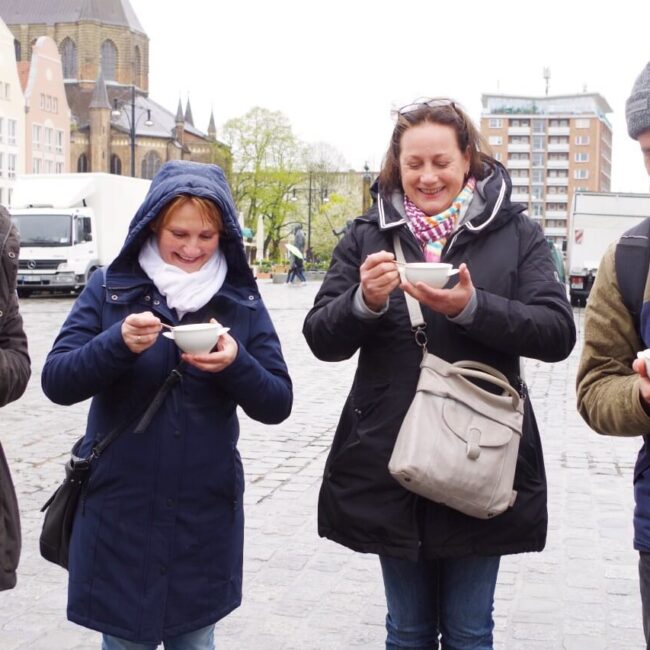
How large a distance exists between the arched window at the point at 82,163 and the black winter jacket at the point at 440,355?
96.7 metres

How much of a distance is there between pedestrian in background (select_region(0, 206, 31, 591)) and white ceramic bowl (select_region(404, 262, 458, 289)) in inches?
43.5

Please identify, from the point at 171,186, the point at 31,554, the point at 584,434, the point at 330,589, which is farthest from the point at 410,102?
the point at 584,434

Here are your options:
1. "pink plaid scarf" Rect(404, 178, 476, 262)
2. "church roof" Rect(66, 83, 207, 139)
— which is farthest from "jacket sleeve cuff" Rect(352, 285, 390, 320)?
"church roof" Rect(66, 83, 207, 139)

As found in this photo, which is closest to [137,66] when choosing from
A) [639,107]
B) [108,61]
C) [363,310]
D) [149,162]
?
[108,61]

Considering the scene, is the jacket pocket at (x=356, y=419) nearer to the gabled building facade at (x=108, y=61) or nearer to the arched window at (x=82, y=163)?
the arched window at (x=82, y=163)

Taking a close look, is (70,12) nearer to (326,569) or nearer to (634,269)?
(326,569)

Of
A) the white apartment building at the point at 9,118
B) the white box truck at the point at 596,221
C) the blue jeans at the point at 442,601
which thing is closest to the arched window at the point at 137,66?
the white apartment building at the point at 9,118

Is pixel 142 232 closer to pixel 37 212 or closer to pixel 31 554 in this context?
pixel 31 554

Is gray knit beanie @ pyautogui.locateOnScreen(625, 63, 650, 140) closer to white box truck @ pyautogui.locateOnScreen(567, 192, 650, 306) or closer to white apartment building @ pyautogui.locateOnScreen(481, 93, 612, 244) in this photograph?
white box truck @ pyautogui.locateOnScreen(567, 192, 650, 306)

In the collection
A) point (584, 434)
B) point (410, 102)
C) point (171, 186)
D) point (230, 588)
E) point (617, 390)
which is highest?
point (410, 102)

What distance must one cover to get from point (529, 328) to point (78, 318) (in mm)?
1238

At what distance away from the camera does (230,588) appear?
10.2ft

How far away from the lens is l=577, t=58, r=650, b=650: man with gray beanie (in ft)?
8.35

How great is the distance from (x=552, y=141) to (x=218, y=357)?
574 ft
